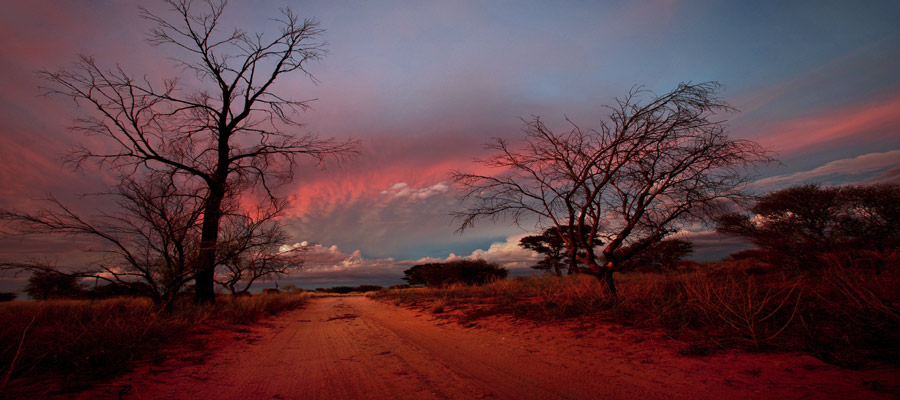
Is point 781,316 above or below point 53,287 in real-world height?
below

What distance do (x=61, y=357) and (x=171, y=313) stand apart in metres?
4.67

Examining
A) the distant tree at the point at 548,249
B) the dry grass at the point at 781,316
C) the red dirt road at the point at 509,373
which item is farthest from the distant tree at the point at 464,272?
the red dirt road at the point at 509,373

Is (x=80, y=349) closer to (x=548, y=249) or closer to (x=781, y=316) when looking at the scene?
(x=781, y=316)

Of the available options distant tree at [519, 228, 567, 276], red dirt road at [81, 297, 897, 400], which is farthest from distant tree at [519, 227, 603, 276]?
red dirt road at [81, 297, 897, 400]

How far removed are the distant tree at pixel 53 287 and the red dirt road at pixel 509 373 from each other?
552cm

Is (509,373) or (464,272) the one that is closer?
(509,373)

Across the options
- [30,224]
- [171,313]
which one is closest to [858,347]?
[171,313]

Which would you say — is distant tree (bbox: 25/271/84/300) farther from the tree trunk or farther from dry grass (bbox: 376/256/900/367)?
dry grass (bbox: 376/256/900/367)

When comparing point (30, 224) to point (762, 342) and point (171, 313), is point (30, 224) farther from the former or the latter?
point (762, 342)

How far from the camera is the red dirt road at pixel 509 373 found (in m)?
2.87

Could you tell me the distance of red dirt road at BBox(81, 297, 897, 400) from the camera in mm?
2873

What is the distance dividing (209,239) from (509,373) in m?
9.55

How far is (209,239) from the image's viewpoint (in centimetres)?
934

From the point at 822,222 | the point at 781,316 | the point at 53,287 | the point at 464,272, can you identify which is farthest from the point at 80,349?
the point at 822,222
